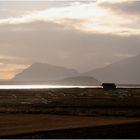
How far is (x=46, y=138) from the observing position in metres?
32.1

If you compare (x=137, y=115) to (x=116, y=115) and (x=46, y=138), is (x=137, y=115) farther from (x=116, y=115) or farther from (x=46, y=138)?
(x=46, y=138)

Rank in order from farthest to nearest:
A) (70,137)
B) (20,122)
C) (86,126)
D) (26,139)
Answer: (20,122) < (86,126) < (70,137) < (26,139)

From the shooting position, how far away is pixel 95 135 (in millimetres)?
34250

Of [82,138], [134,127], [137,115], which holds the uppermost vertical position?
[82,138]

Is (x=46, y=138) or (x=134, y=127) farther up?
(x=46, y=138)

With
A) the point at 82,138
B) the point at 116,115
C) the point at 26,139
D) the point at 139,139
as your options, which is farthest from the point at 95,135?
the point at 116,115

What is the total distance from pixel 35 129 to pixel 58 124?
17.3 feet

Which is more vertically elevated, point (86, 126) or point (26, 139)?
point (26, 139)

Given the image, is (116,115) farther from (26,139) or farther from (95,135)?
(26,139)

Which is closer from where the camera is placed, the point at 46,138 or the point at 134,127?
the point at 46,138

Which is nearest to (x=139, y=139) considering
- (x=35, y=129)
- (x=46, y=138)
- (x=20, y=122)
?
(x=46, y=138)

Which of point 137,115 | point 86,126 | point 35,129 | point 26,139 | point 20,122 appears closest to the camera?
point 26,139

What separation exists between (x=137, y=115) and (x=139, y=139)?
69.2ft

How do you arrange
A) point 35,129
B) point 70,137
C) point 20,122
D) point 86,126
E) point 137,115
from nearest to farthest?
point 70,137 → point 35,129 → point 86,126 → point 20,122 → point 137,115
